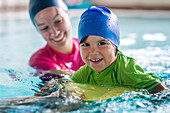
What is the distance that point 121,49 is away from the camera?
5832mm

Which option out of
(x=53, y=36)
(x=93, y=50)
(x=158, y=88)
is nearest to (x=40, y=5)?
(x=53, y=36)

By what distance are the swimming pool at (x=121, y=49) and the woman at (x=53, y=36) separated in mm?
308

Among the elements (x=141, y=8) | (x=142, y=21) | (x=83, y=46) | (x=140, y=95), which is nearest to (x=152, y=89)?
(x=140, y=95)

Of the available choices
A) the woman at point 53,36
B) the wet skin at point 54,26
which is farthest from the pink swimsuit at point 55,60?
the wet skin at point 54,26

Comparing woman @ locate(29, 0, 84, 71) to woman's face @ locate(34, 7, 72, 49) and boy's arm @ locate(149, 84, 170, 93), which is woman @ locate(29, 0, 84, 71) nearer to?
woman's face @ locate(34, 7, 72, 49)

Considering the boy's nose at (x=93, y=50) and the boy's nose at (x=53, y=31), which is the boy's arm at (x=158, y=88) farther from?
the boy's nose at (x=53, y=31)

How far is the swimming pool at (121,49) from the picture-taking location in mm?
2473

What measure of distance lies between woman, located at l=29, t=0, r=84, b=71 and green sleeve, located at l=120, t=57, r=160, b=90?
131cm

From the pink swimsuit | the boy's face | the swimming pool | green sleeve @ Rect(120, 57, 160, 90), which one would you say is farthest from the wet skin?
green sleeve @ Rect(120, 57, 160, 90)

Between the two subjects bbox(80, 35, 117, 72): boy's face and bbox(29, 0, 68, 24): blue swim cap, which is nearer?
bbox(80, 35, 117, 72): boy's face

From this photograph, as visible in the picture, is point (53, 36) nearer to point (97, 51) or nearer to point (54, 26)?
point (54, 26)

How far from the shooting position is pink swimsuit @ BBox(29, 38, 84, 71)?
12.7 ft

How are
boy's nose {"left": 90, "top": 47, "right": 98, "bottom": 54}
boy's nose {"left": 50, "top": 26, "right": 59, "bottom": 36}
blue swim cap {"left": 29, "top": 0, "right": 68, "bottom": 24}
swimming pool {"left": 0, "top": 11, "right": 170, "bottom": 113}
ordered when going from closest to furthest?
swimming pool {"left": 0, "top": 11, "right": 170, "bottom": 113} → boy's nose {"left": 90, "top": 47, "right": 98, "bottom": 54} → boy's nose {"left": 50, "top": 26, "right": 59, "bottom": 36} → blue swim cap {"left": 29, "top": 0, "right": 68, "bottom": 24}

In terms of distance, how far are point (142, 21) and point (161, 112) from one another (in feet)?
27.1
